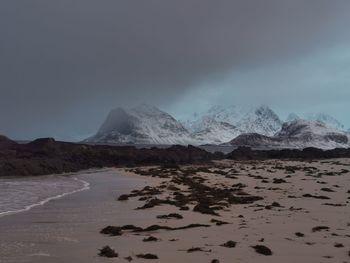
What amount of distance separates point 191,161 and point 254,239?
44.5 meters

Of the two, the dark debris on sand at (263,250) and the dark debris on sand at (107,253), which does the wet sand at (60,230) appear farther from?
the dark debris on sand at (263,250)

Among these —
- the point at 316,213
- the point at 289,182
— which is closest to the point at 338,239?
the point at 316,213

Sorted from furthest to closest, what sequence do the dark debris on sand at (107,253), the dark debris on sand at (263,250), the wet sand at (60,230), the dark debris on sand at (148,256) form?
1. the wet sand at (60,230)
2. the dark debris on sand at (263,250)
3. the dark debris on sand at (107,253)
4. the dark debris on sand at (148,256)

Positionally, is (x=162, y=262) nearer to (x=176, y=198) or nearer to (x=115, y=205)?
(x=115, y=205)

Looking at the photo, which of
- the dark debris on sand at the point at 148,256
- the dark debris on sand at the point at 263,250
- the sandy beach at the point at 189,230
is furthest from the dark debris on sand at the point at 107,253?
the dark debris on sand at the point at 263,250

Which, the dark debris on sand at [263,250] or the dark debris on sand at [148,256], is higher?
the dark debris on sand at [263,250]

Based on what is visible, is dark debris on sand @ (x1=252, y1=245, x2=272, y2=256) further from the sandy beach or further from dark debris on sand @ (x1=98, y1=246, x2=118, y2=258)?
dark debris on sand @ (x1=98, y1=246, x2=118, y2=258)

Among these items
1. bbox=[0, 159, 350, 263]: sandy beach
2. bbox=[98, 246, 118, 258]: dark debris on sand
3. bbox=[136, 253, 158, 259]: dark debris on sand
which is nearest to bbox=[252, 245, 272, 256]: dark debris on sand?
bbox=[0, 159, 350, 263]: sandy beach

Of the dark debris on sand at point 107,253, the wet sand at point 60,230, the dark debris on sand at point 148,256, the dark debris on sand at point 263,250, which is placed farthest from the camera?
the wet sand at point 60,230

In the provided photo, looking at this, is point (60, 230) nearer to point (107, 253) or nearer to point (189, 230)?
point (189, 230)

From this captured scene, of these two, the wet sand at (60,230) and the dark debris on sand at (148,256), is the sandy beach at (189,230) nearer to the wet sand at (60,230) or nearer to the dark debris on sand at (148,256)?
the wet sand at (60,230)

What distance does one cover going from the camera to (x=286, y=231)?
1051 centimetres

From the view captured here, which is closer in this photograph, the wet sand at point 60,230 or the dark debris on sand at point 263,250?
the dark debris on sand at point 263,250

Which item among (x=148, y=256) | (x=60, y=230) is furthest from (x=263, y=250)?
(x=60, y=230)
